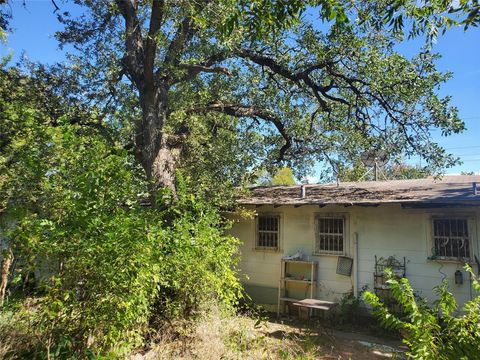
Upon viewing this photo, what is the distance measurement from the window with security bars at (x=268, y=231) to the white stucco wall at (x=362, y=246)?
6.9 inches

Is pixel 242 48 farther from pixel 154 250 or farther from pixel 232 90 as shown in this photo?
pixel 154 250

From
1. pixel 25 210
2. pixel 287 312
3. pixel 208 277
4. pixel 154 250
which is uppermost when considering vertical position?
pixel 25 210

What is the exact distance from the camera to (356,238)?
1053cm

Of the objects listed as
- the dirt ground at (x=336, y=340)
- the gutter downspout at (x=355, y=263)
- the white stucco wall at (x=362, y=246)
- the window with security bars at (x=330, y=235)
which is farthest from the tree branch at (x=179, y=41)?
the gutter downspout at (x=355, y=263)

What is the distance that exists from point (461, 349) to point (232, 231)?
987 centimetres

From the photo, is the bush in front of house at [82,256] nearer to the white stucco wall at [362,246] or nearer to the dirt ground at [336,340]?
the dirt ground at [336,340]

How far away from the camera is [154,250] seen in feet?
15.9

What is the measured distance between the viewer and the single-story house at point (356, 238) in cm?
914

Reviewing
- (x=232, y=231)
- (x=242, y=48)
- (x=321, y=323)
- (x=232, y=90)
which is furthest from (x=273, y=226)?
(x=242, y=48)

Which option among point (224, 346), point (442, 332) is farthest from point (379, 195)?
point (442, 332)

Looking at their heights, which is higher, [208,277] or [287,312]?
[208,277]

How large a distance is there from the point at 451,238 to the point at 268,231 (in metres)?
5.19

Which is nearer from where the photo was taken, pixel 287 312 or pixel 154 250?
pixel 154 250

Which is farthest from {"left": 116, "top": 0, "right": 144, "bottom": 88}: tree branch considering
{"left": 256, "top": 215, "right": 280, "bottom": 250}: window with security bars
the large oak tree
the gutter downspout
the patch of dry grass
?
the gutter downspout
